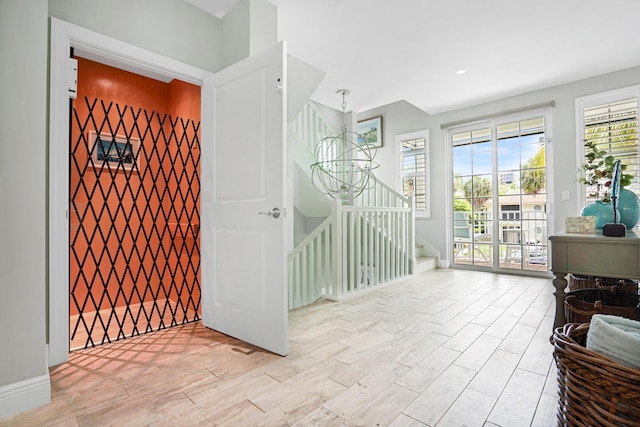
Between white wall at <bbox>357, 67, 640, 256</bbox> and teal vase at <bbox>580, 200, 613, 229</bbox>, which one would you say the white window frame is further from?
teal vase at <bbox>580, 200, 613, 229</bbox>

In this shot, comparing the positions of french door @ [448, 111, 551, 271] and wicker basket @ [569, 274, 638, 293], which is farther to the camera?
french door @ [448, 111, 551, 271]

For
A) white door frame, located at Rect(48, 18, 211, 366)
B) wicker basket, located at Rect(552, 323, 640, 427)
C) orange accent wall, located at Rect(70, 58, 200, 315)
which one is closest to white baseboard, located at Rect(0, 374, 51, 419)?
white door frame, located at Rect(48, 18, 211, 366)

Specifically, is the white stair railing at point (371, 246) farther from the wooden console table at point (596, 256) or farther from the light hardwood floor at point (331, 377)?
the wooden console table at point (596, 256)

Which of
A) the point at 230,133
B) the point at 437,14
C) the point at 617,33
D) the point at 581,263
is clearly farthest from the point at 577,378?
the point at 617,33

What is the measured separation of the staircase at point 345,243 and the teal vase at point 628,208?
7.06 ft

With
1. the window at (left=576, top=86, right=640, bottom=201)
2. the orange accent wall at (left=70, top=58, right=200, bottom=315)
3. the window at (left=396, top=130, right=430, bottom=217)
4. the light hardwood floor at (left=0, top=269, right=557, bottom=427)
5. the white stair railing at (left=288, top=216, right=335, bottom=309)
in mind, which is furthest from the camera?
the window at (left=396, top=130, right=430, bottom=217)

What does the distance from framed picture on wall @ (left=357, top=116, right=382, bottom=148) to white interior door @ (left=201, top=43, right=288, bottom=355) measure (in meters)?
3.88

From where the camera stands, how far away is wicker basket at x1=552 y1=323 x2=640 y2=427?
2.89ft

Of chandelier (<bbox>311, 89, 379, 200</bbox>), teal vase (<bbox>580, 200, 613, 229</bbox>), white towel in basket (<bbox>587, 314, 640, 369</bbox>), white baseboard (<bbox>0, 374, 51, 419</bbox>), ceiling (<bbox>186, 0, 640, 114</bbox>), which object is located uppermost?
ceiling (<bbox>186, 0, 640, 114</bbox>)

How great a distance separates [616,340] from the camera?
0.96 m

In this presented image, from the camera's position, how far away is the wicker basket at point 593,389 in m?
0.88

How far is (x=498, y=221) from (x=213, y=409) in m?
4.63

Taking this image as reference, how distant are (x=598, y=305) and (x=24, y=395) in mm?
2936

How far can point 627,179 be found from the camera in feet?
7.04
